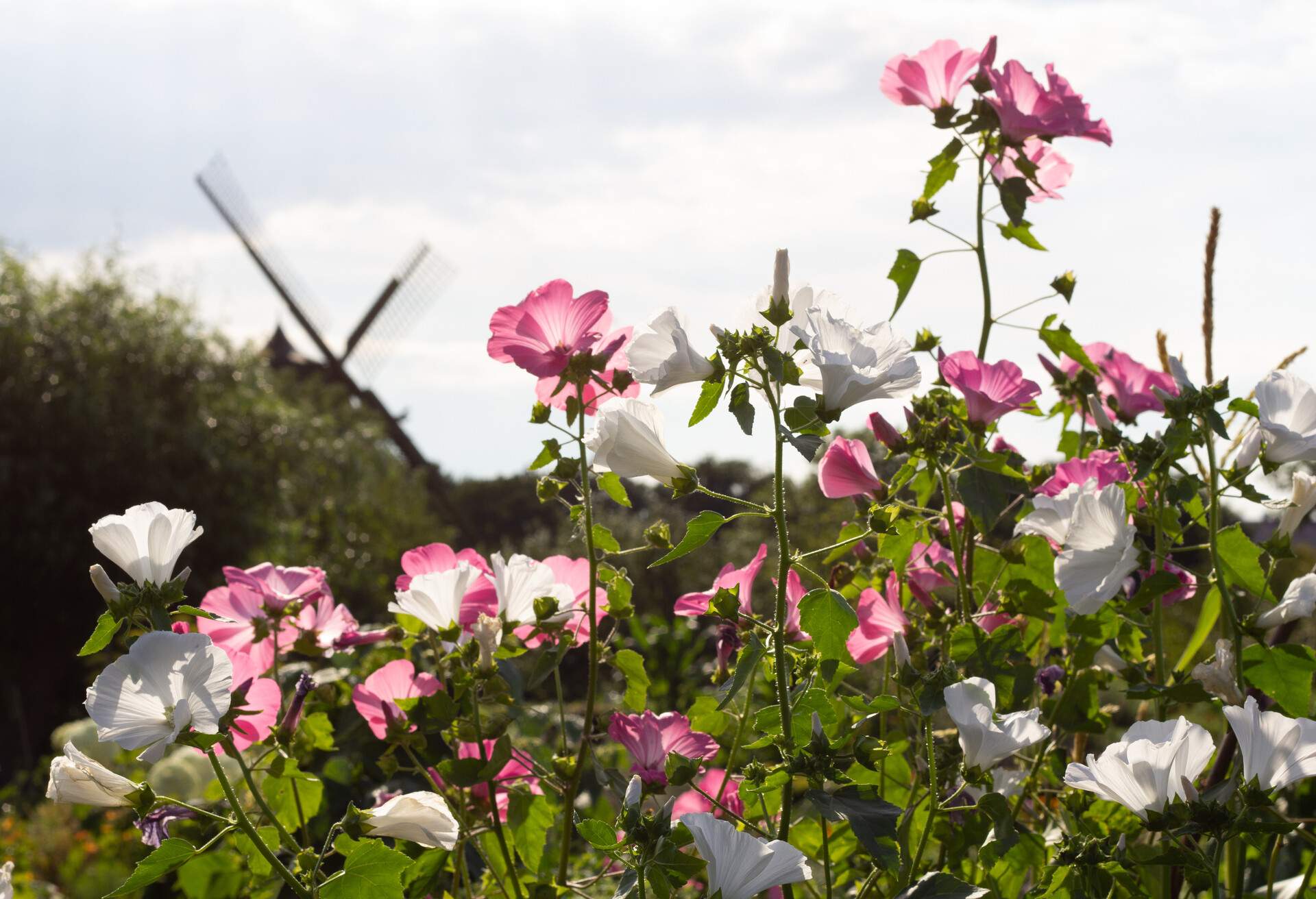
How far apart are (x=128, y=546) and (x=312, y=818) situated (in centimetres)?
72

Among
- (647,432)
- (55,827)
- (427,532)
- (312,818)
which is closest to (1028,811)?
(647,432)

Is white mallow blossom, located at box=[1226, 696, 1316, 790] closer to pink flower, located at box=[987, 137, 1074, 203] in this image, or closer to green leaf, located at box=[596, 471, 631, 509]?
green leaf, located at box=[596, 471, 631, 509]

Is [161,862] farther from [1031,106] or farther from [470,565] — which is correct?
[1031,106]

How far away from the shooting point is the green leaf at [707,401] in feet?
3.57

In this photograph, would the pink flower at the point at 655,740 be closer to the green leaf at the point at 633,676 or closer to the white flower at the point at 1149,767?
the green leaf at the point at 633,676

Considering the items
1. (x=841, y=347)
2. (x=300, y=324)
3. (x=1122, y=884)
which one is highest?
(x=300, y=324)

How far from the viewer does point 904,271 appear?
1611 millimetres

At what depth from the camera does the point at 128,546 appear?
110 cm

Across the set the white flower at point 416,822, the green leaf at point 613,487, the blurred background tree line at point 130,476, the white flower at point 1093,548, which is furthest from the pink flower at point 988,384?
the blurred background tree line at point 130,476

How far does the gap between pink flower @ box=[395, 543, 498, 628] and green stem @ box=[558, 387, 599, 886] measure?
134 millimetres

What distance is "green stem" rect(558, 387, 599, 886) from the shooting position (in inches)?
50.6

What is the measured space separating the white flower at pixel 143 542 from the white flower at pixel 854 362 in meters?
0.64

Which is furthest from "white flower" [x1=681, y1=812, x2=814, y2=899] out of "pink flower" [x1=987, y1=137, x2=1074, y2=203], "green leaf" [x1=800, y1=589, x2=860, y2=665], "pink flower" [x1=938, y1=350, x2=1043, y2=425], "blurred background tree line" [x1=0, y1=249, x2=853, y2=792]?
"blurred background tree line" [x1=0, y1=249, x2=853, y2=792]

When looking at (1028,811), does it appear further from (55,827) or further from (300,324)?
(300,324)
